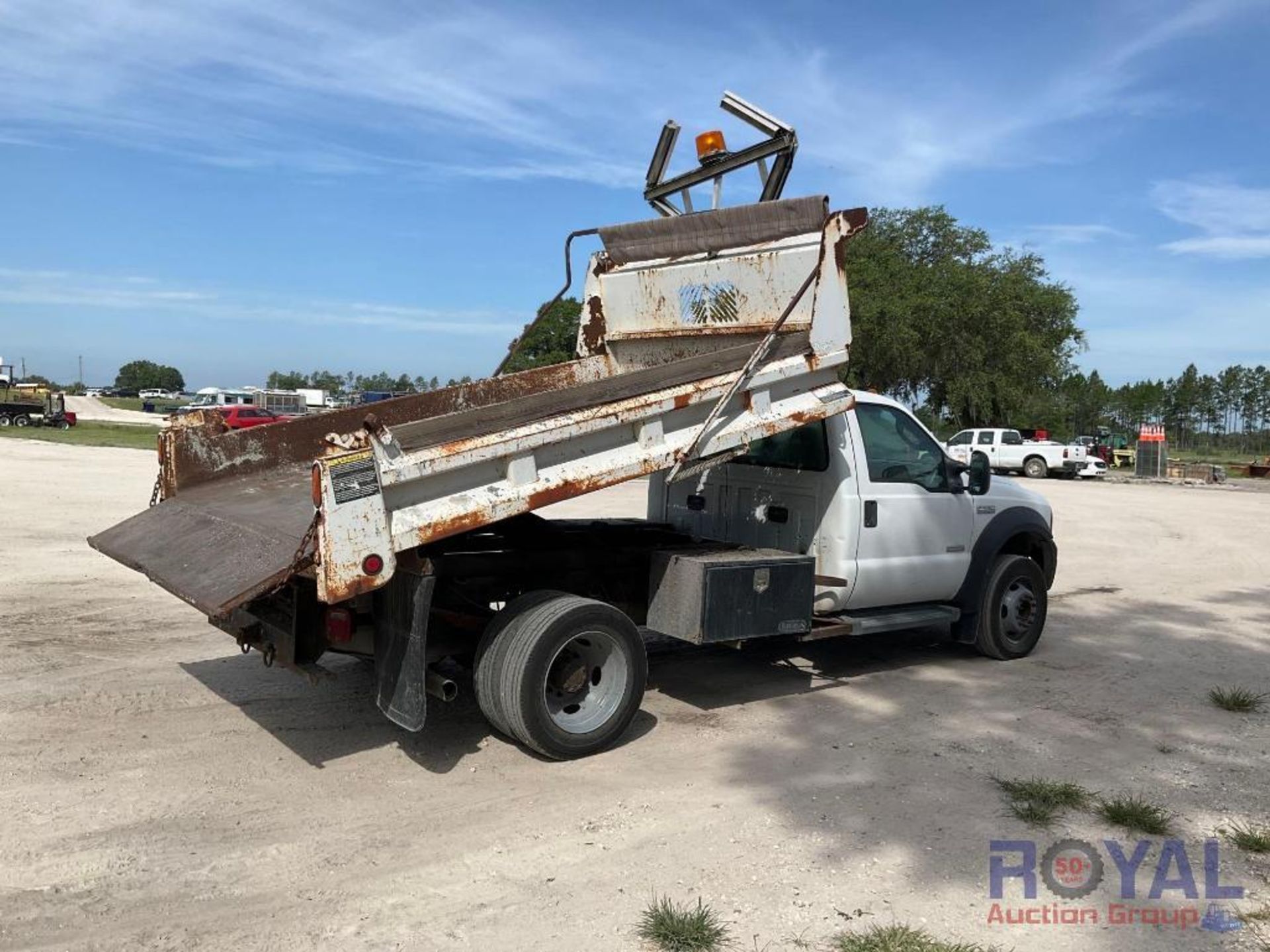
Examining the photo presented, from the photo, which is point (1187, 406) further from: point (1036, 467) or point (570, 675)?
point (570, 675)

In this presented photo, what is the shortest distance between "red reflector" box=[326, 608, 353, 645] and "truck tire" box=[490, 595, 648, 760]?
713 mm

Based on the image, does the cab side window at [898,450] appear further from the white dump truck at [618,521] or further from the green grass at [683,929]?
the green grass at [683,929]

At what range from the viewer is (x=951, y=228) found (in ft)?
156

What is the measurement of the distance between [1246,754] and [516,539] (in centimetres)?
423

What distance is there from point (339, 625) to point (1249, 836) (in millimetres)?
4131

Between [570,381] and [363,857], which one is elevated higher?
[570,381]

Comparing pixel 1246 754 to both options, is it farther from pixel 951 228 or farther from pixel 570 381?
pixel 951 228

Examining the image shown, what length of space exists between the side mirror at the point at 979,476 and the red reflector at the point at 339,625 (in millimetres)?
4310

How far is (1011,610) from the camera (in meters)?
7.57

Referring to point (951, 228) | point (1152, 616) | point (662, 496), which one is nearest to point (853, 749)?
point (662, 496)

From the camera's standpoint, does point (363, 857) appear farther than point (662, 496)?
No

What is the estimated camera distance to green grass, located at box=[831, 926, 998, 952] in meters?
3.43

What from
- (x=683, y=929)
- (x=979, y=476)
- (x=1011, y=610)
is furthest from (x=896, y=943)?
(x=1011, y=610)

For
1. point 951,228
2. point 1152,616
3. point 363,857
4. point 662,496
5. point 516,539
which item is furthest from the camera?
point 951,228
